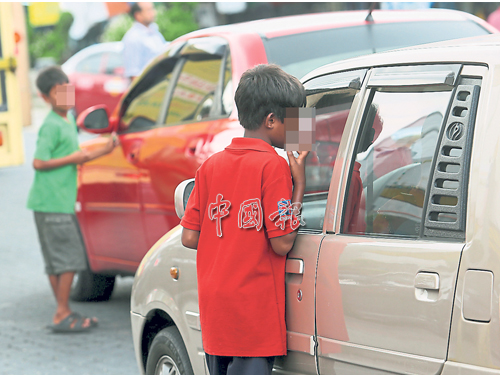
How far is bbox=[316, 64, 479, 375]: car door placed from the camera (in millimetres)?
2180

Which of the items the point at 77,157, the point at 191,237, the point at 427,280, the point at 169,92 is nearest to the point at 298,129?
the point at 191,237

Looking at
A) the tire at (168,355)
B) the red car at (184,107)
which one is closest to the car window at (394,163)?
the tire at (168,355)

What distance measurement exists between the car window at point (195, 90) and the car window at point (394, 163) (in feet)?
8.10

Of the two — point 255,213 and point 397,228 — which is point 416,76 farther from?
point 255,213

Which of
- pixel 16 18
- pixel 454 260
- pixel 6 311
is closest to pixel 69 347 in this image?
pixel 6 311

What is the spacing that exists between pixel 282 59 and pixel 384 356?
2742mm

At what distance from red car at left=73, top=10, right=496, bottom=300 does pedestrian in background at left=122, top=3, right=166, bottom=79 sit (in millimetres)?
3390

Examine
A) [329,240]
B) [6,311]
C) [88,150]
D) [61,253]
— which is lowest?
[6,311]

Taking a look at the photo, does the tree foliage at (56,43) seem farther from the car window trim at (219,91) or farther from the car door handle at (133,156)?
the car window trim at (219,91)

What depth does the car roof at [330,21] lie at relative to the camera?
493 centimetres

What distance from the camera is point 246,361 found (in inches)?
103

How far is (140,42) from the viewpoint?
30.1 feet

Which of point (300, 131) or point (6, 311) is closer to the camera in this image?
point (300, 131)

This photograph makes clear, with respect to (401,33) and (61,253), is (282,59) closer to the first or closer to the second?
(401,33)
